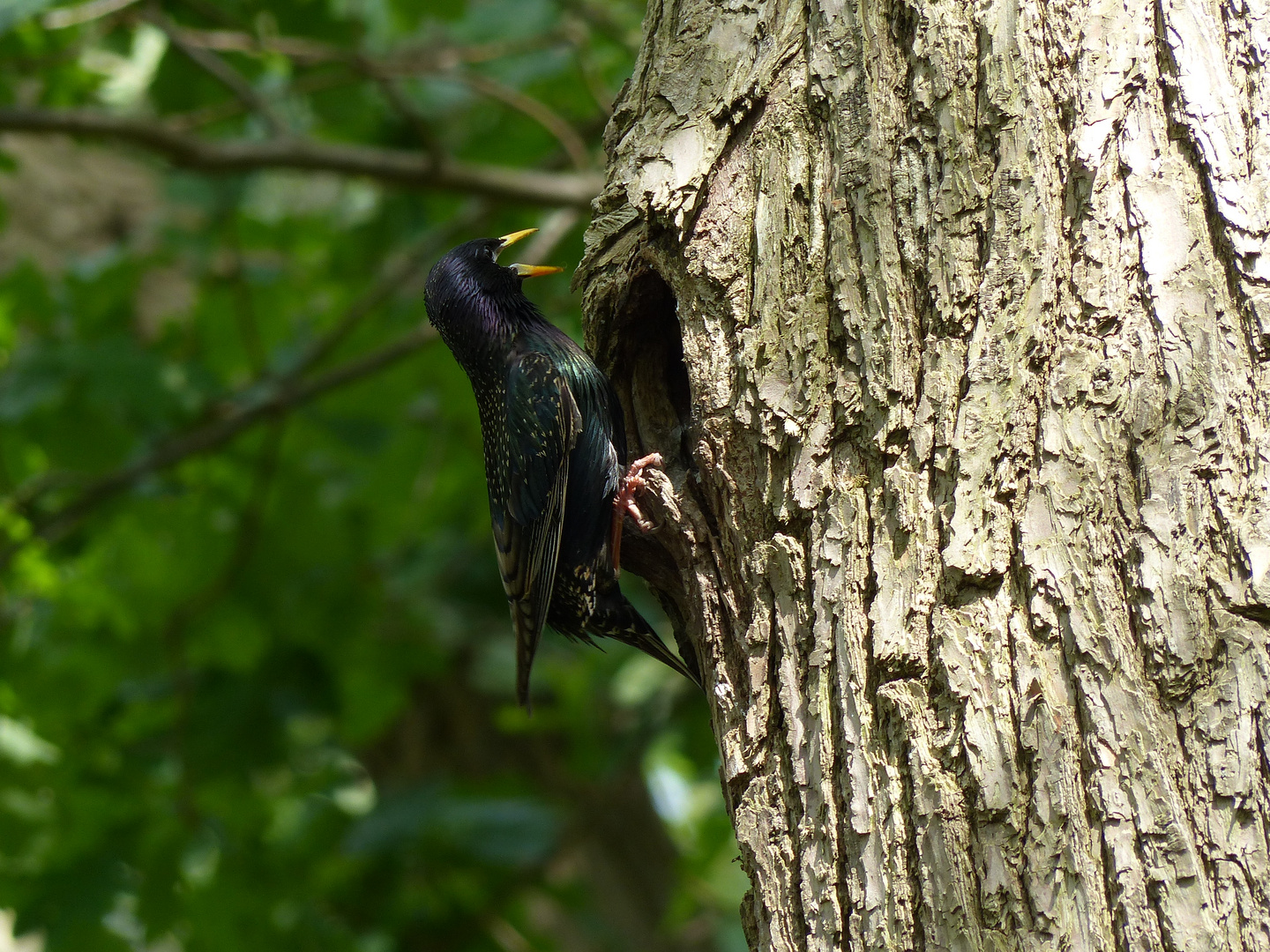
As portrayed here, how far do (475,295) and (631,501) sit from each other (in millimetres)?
1120

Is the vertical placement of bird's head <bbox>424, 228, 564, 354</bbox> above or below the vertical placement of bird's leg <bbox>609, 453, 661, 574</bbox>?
above

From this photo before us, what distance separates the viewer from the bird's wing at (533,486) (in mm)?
3191

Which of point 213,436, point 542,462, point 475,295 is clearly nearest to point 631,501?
point 542,462

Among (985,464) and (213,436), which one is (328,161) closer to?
(213,436)

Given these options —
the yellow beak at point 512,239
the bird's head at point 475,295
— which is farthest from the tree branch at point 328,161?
the bird's head at point 475,295

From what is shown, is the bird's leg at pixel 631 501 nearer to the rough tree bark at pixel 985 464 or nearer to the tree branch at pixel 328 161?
the rough tree bark at pixel 985 464

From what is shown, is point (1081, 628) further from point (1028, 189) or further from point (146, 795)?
point (146, 795)

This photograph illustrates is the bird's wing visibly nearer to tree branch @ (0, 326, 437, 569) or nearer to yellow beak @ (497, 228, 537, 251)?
yellow beak @ (497, 228, 537, 251)

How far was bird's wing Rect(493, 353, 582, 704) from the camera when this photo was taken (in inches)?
126

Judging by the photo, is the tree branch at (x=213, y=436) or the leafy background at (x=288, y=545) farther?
the tree branch at (x=213, y=436)

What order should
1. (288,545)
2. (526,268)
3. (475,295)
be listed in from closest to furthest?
(475,295), (526,268), (288,545)

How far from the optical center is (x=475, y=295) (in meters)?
3.55

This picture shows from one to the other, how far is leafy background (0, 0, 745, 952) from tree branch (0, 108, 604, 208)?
42 millimetres

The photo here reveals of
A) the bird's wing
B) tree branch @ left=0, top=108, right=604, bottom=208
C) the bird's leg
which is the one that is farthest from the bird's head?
the bird's leg
